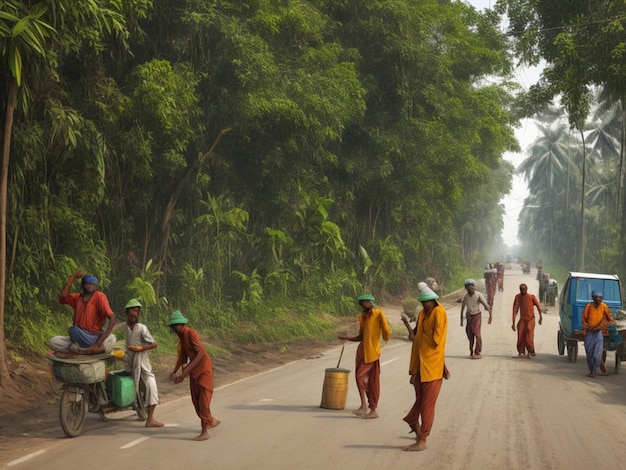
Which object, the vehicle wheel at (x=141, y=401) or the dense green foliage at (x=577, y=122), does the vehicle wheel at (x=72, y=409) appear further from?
the dense green foliage at (x=577, y=122)

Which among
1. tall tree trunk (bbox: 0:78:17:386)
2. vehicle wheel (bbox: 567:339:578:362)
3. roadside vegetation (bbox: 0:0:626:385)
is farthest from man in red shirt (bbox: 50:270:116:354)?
vehicle wheel (bbox: 567:339:578:362)

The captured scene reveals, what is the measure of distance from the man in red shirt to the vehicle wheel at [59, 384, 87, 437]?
0.52 m

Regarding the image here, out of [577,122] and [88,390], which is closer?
[88,390]

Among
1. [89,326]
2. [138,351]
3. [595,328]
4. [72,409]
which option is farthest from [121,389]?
[595,328]

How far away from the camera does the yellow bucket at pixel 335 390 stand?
12.1 m

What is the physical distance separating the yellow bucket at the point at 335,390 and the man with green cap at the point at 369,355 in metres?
0.32

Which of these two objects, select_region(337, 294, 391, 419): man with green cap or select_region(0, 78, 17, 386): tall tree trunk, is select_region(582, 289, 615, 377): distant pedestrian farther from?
select_region(0, 78, 17, 386): tall tree trunk

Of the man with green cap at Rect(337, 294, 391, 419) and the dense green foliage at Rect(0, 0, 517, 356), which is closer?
the man with green cap at Rect(337, 294, 391, 419)

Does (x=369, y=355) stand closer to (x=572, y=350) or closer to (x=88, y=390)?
(x=88, y=390)

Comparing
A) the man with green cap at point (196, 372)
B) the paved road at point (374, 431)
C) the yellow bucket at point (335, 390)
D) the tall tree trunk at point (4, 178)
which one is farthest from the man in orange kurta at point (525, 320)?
the tall tree trunk at point (4, 178)

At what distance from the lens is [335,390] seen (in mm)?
12125

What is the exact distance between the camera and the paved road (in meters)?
8.78

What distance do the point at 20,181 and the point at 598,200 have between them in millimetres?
74707

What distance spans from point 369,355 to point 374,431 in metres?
1.47
